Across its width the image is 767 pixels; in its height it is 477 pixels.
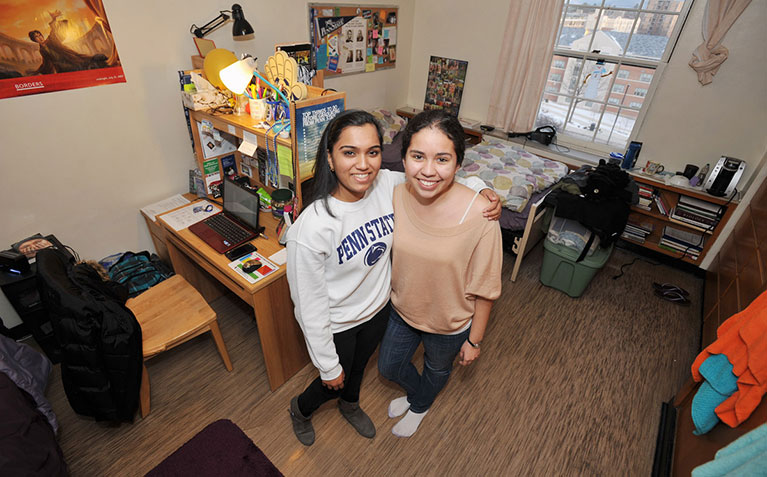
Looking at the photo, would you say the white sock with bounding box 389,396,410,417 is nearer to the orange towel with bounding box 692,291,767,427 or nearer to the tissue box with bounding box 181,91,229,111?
the orange towel with bounding box 692,291,767,427

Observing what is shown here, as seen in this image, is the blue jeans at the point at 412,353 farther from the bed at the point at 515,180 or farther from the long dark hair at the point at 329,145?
the bed at the point at 515,180

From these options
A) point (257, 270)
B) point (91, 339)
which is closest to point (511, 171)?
point (257, 270)

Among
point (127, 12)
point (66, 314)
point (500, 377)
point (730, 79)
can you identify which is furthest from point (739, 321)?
point (127, 12)

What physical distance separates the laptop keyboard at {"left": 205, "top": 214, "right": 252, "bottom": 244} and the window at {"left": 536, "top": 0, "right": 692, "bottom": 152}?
10.5 ft

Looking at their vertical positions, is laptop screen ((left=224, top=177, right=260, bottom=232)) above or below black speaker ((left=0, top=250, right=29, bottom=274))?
above

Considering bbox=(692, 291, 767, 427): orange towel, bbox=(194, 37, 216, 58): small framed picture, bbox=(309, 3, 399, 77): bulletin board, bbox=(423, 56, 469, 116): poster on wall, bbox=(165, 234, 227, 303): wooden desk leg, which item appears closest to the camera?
bbox=(692, 291, 767, 427): orange towel

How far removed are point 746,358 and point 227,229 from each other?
2.28 meters

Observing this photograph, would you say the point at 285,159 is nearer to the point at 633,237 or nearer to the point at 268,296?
the point at 268,296

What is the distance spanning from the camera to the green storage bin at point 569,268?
8.41 ft

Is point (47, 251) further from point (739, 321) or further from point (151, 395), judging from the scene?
point (739, 321)

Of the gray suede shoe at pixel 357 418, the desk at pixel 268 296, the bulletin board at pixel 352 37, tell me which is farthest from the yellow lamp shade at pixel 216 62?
the gray suede shoe at pixel 357 418

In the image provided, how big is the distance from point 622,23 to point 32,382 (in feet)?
15.1

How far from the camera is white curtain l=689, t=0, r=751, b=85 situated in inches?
100

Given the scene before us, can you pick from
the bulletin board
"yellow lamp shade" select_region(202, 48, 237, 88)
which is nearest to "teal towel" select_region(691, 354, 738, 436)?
"yellow lamp shade" select_region(202, 48, 237, 88)
